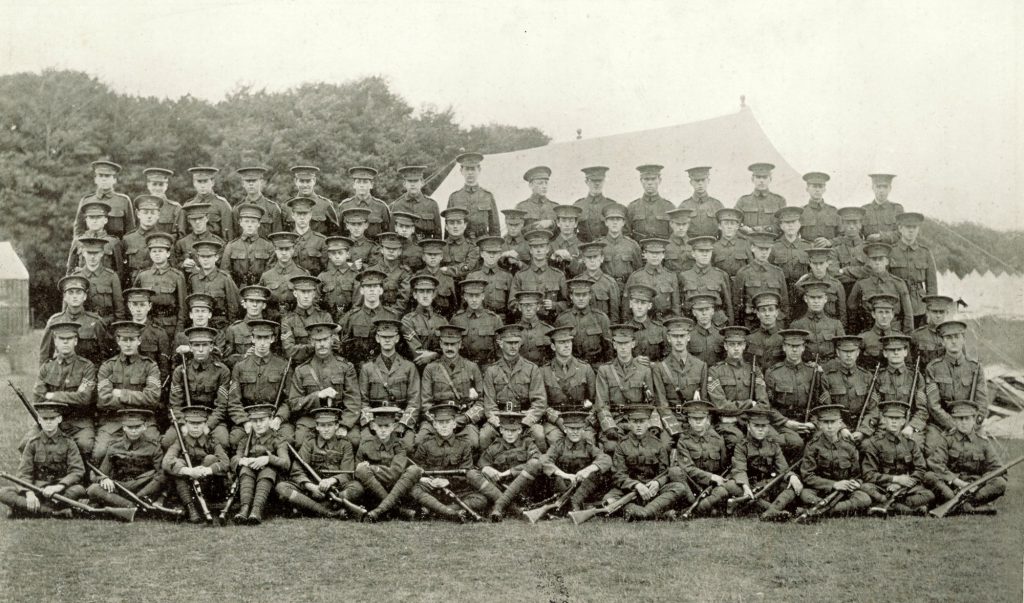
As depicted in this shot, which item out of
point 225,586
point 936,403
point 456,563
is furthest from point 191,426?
point 936,403

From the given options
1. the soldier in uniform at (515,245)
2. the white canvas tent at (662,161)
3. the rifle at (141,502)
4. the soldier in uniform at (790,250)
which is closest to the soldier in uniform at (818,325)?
the soldier in uniform at (790,250)

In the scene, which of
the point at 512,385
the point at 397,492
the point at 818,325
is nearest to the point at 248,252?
the point at 512,385

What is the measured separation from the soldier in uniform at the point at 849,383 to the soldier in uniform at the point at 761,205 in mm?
1908

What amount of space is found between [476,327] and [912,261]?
4532 millimetres

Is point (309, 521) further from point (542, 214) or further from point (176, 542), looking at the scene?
point (542, 214)

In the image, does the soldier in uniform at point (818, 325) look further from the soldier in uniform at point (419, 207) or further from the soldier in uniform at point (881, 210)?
the soldier in uniform at point (419, 207)

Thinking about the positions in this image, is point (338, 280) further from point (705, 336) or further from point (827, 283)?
point (827, 283)

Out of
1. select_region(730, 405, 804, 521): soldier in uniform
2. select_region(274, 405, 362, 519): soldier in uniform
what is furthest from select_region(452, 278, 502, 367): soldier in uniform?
select_region(730, 405, 804, 521): soldier in uniform

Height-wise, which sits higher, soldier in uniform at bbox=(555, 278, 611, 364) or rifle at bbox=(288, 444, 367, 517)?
soldier in uniform at bbox=(555, 278, 611, 364)

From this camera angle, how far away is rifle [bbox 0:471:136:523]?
6912 mm

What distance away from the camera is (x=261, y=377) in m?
7.90

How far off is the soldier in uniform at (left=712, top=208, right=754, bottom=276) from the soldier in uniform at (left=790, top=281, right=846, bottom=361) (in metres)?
0.85

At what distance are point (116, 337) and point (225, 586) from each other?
10.8 ft

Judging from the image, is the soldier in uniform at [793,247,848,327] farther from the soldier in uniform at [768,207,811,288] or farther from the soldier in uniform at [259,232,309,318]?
the soldier in uniform at [259,232,309,318]
